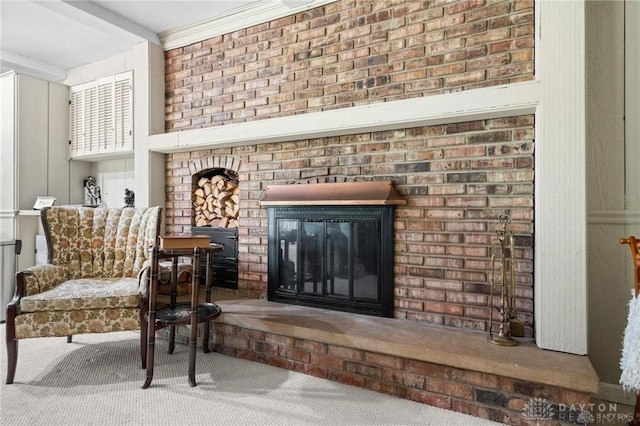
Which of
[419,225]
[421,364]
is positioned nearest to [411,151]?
[419,225]

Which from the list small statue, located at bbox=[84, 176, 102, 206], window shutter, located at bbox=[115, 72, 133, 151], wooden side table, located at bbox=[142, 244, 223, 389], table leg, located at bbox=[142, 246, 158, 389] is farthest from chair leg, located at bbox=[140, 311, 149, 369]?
small statue, located at bbox=[84, 176, 102, 206]

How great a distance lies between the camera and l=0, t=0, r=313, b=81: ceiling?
9.36 feet

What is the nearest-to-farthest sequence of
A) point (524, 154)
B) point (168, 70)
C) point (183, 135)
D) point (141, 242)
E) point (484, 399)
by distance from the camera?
point (484, 399)
point (524, 154)
point (141, 242)
point (183, 135)
point (168, 70)

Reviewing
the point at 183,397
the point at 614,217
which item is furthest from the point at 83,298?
the point at 614,217

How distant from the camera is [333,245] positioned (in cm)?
265

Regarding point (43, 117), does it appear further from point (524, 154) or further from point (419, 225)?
point (524, 154)

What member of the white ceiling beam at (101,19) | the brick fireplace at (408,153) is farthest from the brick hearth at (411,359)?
the white ceiling beam at (101,19)

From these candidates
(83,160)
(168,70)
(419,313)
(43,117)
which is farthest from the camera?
(83,160)

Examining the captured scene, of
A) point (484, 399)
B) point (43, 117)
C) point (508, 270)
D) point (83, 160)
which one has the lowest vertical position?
point (484, 399)

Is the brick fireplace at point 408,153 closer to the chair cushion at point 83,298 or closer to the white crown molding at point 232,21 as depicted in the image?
the white crown molding at point 232,21

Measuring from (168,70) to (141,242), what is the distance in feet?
5.53

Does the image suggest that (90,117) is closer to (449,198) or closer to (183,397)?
(183,397)

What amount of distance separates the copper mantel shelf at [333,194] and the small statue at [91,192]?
2.39 m

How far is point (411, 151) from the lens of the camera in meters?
2.40
